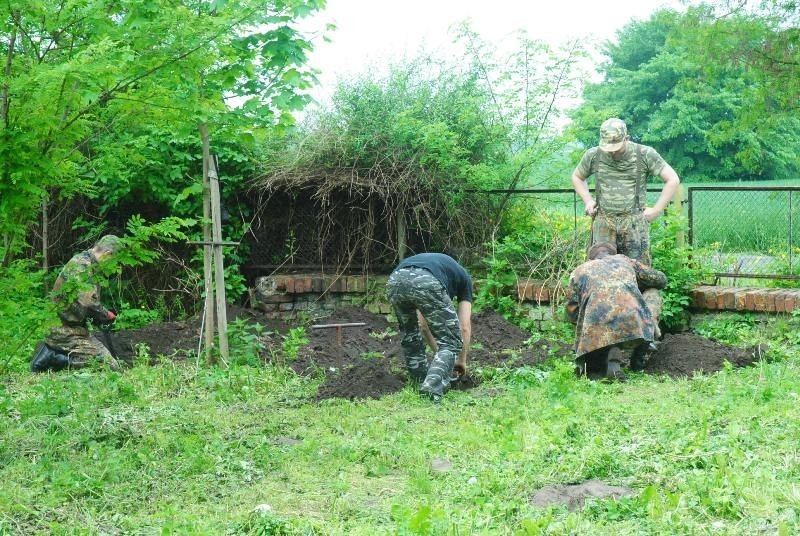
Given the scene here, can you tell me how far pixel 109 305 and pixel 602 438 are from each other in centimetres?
885

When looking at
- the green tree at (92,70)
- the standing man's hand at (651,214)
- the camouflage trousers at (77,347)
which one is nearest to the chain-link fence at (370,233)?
the standing man's hand at (651,214)

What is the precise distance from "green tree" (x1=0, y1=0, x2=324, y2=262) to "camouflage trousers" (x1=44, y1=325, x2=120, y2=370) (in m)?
3.05

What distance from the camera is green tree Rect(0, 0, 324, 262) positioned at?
5.43 m

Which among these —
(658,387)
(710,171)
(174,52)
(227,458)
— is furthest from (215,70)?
(710,171)

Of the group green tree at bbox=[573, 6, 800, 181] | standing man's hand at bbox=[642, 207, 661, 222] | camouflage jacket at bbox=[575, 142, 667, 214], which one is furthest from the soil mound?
green tree at bbox=[573, 6, 800, 181]

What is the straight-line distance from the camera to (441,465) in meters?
5.61

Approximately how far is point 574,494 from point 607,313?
3.72 meters

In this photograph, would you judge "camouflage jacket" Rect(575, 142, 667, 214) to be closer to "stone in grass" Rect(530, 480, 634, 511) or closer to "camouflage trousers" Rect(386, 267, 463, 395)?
"camouflage trousers" Rect(386, 267, 463, 395)

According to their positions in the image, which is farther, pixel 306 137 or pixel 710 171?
pixel 710 171

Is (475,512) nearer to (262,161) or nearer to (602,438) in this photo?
(602,438)

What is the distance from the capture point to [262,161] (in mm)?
12586

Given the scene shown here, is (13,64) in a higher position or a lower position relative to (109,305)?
higher

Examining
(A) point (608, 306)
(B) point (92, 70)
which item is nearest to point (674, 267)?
(A) point (608, 306)

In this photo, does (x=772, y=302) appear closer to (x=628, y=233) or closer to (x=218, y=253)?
(x=628, y=233)
